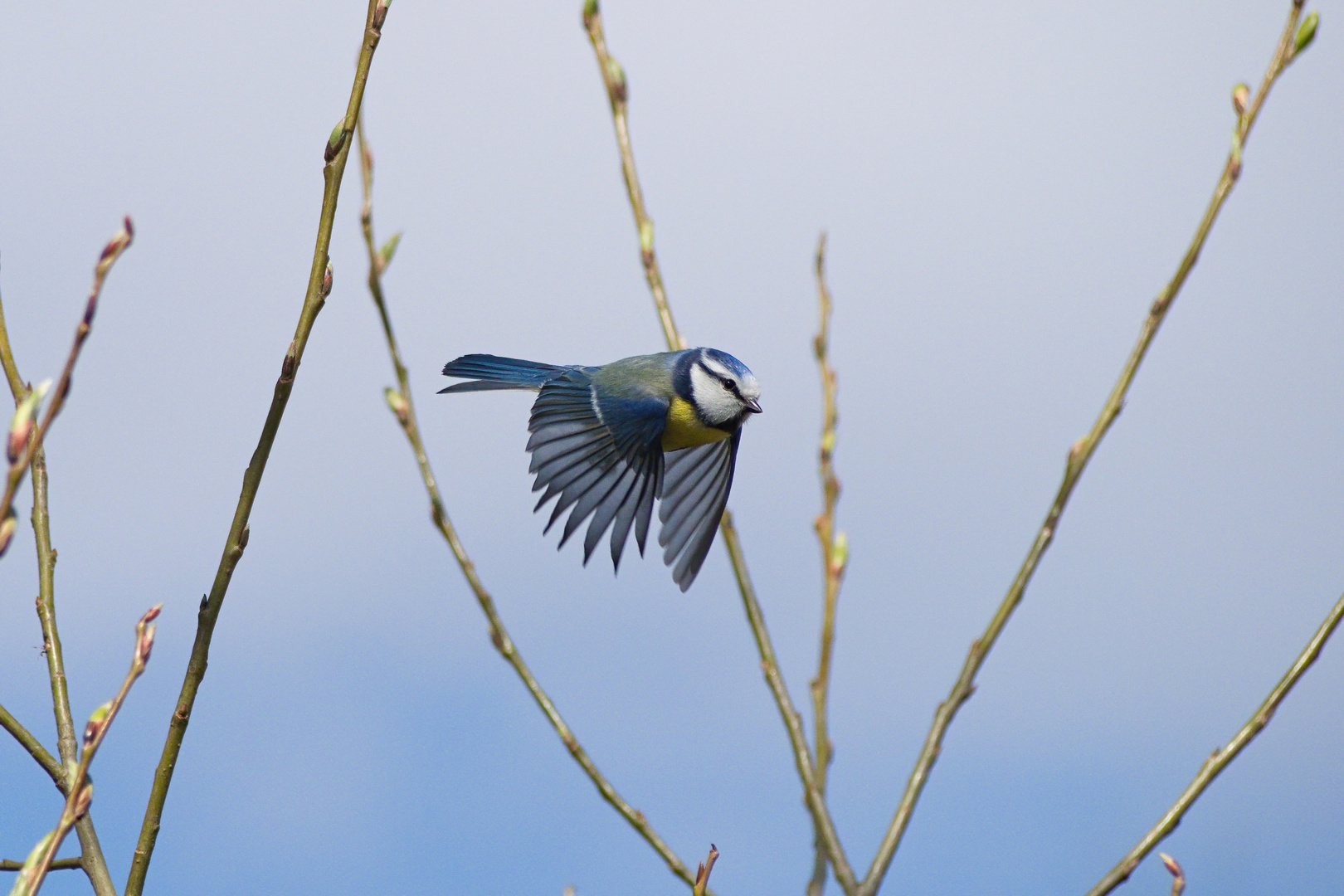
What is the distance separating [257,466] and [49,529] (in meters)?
0.54

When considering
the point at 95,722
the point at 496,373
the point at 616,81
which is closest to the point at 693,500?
the point at 496,373

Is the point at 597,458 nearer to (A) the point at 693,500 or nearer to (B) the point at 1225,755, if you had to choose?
(A) the point at 693,500

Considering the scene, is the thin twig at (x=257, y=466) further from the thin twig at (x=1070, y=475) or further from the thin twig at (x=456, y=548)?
the thin twig at (x=1070, y=475)

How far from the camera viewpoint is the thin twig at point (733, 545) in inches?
75.4

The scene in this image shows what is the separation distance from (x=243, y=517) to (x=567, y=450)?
4.42 feet

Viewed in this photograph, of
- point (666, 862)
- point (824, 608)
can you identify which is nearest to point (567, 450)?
point (824, 608)

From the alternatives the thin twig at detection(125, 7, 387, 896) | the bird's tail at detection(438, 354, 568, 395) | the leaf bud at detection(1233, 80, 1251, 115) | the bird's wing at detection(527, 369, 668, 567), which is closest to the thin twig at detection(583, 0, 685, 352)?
the bird's wing at detection(527, 369, 668, 567)

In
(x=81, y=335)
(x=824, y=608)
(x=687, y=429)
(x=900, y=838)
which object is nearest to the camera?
(x=81, y=335)

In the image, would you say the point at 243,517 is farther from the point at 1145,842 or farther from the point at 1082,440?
the point at 1145,842

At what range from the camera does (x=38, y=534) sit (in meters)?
1.89

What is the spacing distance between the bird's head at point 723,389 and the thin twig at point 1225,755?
5.41 feet

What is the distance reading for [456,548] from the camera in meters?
2.23

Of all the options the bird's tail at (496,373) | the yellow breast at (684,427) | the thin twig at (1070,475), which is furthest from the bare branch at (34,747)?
the bird's tail at (496,373)

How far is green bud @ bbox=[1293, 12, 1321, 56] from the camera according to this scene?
1.88m
